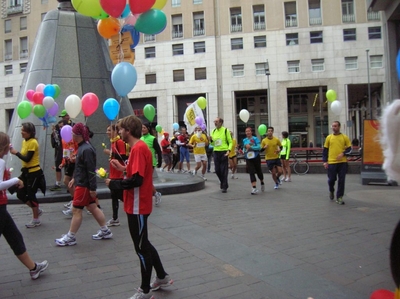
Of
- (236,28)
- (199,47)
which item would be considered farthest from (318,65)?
(199,47)

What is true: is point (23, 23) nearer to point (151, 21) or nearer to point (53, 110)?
point (53, 110)

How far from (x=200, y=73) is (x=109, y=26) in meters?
31.8

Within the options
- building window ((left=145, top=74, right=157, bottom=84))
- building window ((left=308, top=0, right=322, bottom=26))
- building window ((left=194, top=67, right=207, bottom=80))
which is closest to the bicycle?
building window ((left=194, top=67, right=207, bottom=80))

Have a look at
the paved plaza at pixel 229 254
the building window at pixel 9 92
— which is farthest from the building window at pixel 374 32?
the building window at pixel 9 92

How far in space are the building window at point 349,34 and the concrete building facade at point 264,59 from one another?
3.7 inches

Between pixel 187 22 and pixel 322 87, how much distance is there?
15707mm

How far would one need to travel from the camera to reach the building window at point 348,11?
37.2 meters

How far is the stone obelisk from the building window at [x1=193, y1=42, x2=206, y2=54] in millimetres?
28977

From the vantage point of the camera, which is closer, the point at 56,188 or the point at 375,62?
the point at 56,188

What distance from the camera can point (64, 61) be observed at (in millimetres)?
10234

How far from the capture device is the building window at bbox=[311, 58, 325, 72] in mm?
37312

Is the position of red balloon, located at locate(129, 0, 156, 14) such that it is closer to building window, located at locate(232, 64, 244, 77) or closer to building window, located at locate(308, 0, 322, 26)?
building window, located at locate(232, 64, 244, 77)

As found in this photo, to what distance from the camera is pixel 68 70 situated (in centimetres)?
1019

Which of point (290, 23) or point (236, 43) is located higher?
point (290, 23)
